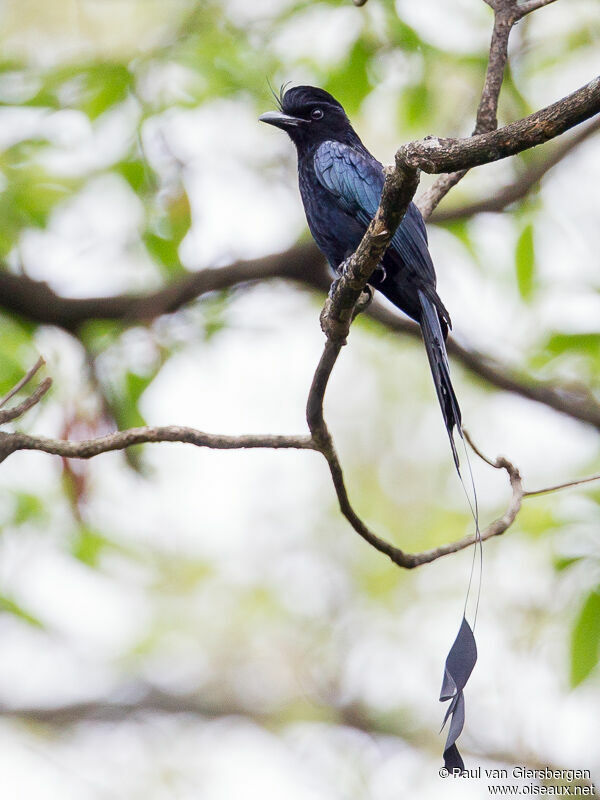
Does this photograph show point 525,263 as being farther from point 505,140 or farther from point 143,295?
point 505,140

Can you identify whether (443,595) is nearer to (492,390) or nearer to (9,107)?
(492,390)

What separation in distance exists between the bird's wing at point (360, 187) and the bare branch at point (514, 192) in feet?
4.50

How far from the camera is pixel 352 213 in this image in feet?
12.2

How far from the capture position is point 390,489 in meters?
8.16

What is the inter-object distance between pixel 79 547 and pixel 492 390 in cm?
255

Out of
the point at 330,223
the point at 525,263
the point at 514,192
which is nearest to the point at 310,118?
the point at 330,223

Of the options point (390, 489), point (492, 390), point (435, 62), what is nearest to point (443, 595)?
point (390, 489)

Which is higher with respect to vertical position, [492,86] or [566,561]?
[492,86]

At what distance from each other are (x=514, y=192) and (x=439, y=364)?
2539 mm

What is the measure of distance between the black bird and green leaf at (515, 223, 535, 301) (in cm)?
102

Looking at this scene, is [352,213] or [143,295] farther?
[143,295]

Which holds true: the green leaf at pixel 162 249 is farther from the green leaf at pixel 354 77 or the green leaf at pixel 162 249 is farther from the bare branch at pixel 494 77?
the bare branch at pixel 494 77

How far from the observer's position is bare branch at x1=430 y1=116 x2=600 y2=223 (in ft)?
17.0

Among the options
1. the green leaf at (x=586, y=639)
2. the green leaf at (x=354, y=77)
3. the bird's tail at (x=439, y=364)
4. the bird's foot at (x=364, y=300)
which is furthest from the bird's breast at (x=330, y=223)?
the green leaf at (x=586, y=639)
